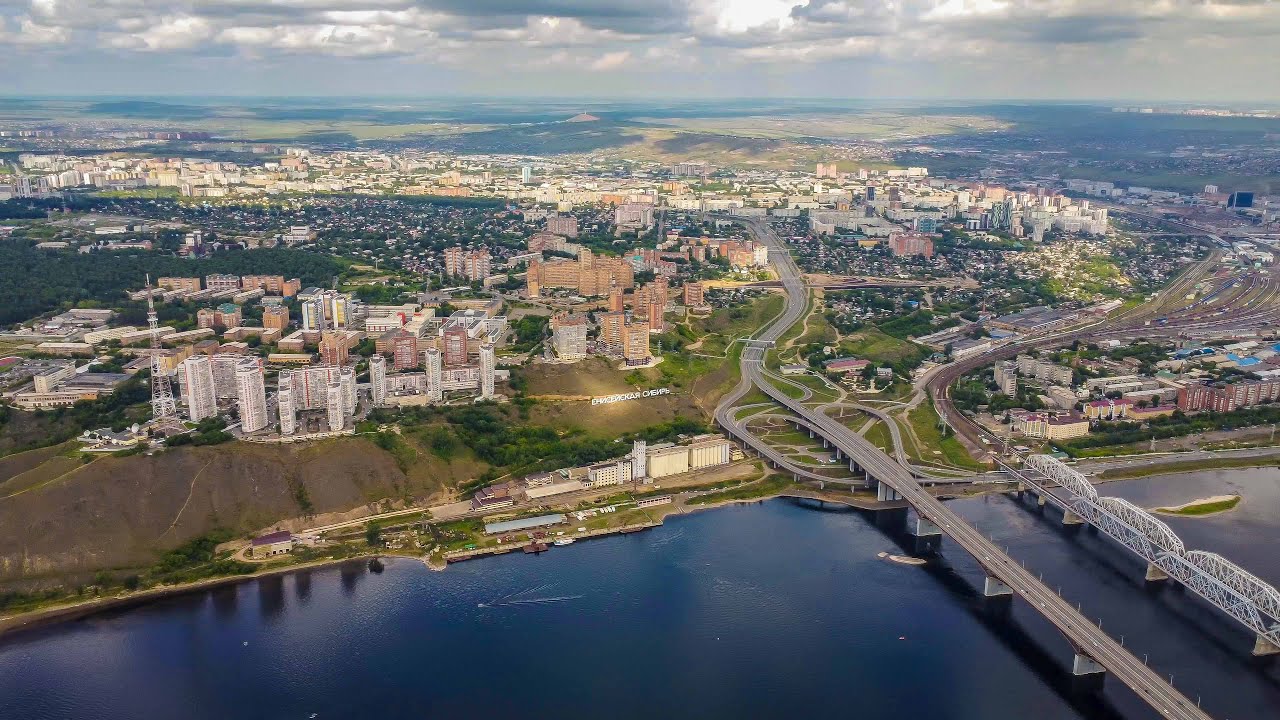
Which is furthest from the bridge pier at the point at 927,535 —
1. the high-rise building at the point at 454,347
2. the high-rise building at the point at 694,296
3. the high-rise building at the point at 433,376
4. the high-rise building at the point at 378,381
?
the high-rise building at the point at 694,296

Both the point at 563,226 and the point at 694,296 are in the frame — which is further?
A: the point at 563,226

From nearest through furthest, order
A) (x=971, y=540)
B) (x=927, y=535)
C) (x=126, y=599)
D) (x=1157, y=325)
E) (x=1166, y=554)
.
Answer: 1. (x=126, y=599)
2. (x=1166, y=554)
3. (x=971, y=540)
4. (x=927, y=535)
5. (x=1157, y=325)

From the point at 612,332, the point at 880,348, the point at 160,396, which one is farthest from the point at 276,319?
the point at 880,348

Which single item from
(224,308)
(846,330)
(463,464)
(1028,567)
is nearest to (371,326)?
(224,308)

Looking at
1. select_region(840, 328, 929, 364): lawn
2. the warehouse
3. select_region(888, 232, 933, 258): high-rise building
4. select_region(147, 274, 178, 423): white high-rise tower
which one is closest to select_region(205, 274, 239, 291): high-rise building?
select_region(147, 274, 178, 423): white high-rise tower

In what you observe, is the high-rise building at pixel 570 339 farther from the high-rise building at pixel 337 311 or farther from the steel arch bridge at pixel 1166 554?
the steel arch bridge at pixel 1166 554

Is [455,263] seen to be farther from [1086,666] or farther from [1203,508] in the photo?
[1086,666]

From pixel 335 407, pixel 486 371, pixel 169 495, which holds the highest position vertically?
pixel 486 371

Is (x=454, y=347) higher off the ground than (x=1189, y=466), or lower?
higher
